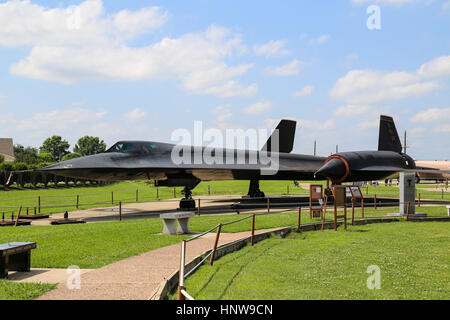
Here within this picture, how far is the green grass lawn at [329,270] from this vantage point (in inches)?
282

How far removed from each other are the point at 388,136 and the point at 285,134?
867cm

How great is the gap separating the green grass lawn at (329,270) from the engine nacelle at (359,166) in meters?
12.6

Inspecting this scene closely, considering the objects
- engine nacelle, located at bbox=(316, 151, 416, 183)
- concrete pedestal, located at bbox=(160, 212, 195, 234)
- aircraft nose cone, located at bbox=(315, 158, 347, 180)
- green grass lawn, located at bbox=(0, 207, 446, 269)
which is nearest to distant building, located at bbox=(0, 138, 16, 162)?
aircraft nose cone, located at bbox=(315, 158, 347, 180)

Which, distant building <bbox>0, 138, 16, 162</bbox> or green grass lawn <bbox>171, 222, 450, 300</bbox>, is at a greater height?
distant building <bbox>0, 138, 16, 162</bbox>

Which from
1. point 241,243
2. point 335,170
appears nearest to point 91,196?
point 335,170

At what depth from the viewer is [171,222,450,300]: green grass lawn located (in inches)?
282

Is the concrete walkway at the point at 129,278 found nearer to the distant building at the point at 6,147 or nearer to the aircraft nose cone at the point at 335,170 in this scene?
the aircraft nose cone at the point at 335,170

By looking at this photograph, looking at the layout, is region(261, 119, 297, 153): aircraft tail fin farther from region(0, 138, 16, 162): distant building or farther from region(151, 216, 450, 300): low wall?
region(0, 138, 16, 162): distant building

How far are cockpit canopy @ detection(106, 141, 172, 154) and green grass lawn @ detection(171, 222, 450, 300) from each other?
11611mm

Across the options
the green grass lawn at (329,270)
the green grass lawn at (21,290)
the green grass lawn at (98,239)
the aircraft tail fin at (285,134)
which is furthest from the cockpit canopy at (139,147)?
the green grass lawn at (21,290)

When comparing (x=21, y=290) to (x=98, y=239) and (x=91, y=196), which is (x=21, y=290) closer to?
(x=98, y=239)

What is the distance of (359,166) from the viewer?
27.3m

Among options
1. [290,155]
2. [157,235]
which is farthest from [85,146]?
[157,235]
